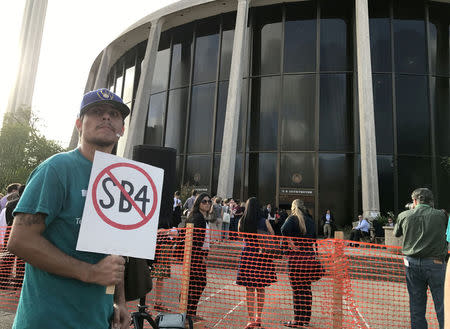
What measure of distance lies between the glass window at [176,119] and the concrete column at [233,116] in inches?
166

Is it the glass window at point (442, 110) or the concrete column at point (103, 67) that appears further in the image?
the concrete column at point (103, 67)

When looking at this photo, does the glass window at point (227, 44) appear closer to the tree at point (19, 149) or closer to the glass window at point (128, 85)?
the glass window at point (128, 85)

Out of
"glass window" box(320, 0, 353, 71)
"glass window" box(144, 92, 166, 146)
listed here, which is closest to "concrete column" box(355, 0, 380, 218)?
"glass window" box(320, 0, 353, 71)

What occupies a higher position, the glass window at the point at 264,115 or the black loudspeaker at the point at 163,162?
the glass window at the point at 264,115

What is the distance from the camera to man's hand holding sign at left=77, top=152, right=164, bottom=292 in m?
1.40

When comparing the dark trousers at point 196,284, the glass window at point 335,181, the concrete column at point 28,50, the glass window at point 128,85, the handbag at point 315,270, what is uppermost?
the concrete column at point 28,50

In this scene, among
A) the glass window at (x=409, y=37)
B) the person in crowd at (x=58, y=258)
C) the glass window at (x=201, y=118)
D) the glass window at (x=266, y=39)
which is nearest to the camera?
the person in crowd at (x=58, y=258)

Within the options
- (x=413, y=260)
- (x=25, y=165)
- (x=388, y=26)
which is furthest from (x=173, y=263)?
(x=25, y=165)

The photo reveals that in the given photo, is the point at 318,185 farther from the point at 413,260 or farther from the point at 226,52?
the point at 413,260

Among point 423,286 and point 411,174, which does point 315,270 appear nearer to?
point 423,286

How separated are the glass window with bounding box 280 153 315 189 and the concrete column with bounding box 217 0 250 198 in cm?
290

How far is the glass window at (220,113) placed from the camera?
19406 millimetres

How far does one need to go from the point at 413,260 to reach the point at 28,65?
6765 cm

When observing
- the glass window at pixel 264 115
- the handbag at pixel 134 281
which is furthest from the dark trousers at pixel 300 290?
the glass window at pixel 264 115
